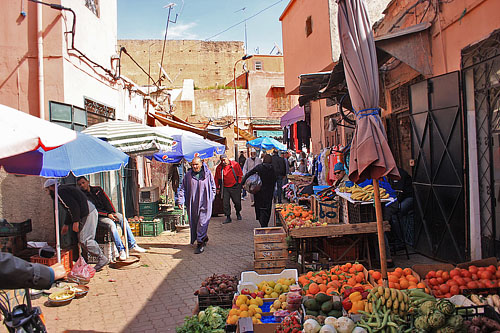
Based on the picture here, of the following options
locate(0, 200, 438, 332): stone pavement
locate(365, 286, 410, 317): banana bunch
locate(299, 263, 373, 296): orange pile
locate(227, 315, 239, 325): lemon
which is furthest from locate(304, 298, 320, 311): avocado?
locate(0, 200, 438, 332): stone pavement

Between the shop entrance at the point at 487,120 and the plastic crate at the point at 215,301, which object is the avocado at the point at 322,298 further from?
the shop entrance at the point at 487,120

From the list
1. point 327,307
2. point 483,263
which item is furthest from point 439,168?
point 327,307

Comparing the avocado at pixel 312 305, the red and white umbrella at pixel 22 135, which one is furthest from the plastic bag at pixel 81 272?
the avocado at pixel 312 305

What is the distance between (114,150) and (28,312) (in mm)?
4003

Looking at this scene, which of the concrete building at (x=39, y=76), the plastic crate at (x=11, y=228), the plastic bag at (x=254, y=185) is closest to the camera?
the plastic crate at (x=11, y=228)

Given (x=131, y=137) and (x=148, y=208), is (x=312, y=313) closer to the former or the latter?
(x=131, y=137)

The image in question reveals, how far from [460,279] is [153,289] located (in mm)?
4340

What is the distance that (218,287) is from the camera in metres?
4.44

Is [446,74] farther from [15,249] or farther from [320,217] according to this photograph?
[15,249]

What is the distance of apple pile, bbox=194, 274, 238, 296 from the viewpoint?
435cm

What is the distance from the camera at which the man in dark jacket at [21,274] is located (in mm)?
2490

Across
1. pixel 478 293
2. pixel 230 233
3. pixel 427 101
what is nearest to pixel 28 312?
pixel 478 293

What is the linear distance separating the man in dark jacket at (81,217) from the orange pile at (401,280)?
4.97 metres

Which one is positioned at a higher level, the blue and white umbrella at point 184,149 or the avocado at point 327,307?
the blue and white umbrella at point 184,149
